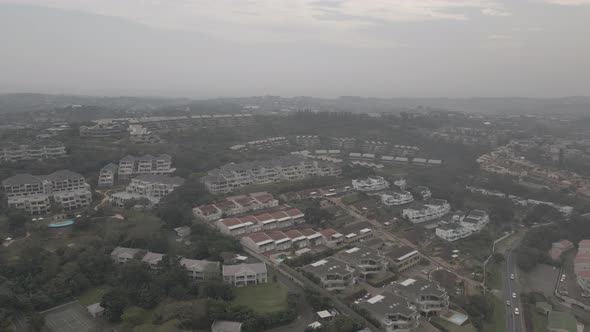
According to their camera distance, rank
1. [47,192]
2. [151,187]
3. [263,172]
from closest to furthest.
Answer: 1. [47,192]
2. [151,187]
3. [263,172]

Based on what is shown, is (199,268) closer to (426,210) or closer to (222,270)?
(222,270)

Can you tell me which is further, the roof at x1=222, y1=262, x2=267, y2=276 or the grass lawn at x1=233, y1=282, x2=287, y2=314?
the roof at x1=222, y1=262, x2=267, y2=276

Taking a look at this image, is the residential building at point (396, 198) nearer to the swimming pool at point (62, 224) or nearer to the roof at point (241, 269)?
the roof at point (241, 269)

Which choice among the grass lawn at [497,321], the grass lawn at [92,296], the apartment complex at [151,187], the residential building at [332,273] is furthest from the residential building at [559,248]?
the apartment complex at [151,187]

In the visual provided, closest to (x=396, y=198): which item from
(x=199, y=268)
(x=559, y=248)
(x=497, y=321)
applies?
(x=559, y=248)

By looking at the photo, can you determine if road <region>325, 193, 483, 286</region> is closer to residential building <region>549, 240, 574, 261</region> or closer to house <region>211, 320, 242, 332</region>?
residential building <region>549, 240, 574, 261</region>

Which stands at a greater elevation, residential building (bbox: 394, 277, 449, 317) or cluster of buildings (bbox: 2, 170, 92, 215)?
cluster of buildings (bbox: 2, 170, 92, 215)

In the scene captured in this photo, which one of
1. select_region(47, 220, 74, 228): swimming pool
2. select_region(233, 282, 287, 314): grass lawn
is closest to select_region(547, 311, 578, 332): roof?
select_region(233, 282, 287, 314): grass lawn
